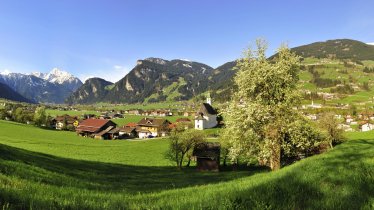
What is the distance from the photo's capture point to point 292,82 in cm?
2994

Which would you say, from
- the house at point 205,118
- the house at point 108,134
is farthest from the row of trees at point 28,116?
the house at point 205,118

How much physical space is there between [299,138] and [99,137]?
145 m

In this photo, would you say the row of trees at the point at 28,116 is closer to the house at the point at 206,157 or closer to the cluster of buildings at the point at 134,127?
the cluster of buildings at the point at 134,127

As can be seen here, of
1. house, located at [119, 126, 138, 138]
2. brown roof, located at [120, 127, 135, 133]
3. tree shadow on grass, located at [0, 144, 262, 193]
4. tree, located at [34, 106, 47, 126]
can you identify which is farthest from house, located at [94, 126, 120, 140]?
tree shadow on grass, located at [0, 144, 262, 193]

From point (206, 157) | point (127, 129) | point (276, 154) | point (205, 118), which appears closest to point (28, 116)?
point (127, 129)

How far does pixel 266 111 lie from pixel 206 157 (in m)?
37.2

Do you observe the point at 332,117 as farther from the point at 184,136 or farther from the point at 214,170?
the point at 184,136

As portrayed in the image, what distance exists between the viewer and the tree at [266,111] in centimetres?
2866

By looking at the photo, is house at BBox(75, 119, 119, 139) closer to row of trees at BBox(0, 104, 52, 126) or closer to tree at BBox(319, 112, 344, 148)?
row of trees at BBox(0, 104, 52, 126)

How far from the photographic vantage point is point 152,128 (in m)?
183

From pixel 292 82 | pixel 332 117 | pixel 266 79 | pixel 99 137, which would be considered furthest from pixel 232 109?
pixel 99 137

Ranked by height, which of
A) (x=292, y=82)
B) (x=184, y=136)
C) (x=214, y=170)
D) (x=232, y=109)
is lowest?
(x=214, y=170)

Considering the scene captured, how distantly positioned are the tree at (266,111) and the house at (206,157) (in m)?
33.7

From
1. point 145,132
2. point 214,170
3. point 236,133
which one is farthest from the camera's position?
point 145,132
